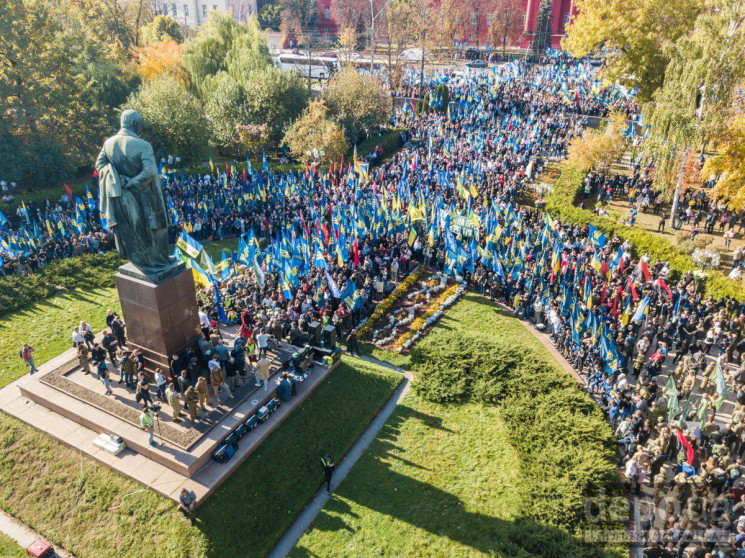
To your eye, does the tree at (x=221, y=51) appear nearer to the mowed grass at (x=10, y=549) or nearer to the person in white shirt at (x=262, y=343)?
the person in white shirt at (x=262, y=343)

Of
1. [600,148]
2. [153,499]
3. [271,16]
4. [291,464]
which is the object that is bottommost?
[291,464]

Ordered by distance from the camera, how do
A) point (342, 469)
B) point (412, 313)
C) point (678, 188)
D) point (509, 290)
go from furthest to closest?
point (678, 188)
point (509, 290)
point (412, 313)
point (342, 469)

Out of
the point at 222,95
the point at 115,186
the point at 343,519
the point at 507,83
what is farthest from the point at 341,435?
the point at 507,83

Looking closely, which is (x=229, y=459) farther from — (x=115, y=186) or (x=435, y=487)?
(x=115, y=186)

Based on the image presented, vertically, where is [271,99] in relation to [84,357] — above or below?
above

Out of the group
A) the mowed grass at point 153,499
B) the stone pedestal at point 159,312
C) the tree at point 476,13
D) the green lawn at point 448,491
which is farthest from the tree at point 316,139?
the tree at point 476,13

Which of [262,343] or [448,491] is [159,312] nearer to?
[262,343]

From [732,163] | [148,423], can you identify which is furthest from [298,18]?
[148,423]
